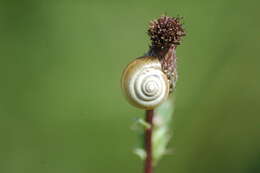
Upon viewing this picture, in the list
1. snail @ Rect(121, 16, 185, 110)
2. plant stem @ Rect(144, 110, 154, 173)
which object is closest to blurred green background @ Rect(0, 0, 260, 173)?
plant stem @ Rect(144, 110, 154, 173)

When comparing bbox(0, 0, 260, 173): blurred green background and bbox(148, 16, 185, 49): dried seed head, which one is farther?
bbox(0, 0, 260, 173): blurred green background

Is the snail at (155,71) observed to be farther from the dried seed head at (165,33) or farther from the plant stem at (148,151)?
the plant stem at (148,151)

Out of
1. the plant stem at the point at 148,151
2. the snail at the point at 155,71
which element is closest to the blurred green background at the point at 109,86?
the plant stem at the point at 148,151

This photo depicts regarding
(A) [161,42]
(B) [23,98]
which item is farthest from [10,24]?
(A) [161,42]

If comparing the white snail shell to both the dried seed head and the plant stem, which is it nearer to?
the dried seed head

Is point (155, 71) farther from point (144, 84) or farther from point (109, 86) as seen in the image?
point (109, 86)

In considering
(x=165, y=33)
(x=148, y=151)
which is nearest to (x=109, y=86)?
(x=148, y=151)
